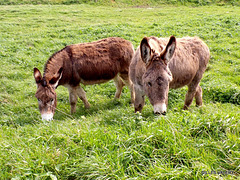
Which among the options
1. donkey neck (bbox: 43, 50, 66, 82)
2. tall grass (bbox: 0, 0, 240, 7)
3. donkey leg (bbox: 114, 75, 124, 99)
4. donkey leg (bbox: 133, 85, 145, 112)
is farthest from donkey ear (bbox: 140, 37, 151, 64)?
tall grass (bbox: 0, 0, 240, 7)

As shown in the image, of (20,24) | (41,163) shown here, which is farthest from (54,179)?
(20,24)

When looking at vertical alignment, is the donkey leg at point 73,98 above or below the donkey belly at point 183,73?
below

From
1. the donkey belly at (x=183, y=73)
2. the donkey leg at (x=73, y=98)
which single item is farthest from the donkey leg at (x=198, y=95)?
the donkey leg at (x=73, y=98)

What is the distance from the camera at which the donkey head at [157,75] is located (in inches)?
152

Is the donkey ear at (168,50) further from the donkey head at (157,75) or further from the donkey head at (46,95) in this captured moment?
the donkey head at (46,95)

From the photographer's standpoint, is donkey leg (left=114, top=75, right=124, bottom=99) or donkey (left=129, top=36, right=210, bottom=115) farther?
donkey leg (left=114, top=75, right=124, bottom=99)

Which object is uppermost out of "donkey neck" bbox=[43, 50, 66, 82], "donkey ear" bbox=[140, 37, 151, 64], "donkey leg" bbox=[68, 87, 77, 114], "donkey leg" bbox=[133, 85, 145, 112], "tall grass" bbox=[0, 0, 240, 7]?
"tall grass" bbox=[0, 0, 240, 7]

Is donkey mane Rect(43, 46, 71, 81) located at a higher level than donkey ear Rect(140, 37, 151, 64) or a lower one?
lower

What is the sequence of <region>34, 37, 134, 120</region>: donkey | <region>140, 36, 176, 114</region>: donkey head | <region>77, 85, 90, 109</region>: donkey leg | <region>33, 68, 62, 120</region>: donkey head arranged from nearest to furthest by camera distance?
<region>140, 36, 176, 114</region>: donkey head < <region>33, 68, 62, 120</region>: donkey head < <region>34, 37, 134, 120</region>: donkey < <region>77, 85, 90, 109</region>: donkey leg

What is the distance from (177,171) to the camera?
2.45 m

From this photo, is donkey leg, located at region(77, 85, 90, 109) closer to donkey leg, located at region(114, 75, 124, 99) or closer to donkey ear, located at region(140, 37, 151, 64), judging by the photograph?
donkey leg, located at region(114, 75, 124, 99)

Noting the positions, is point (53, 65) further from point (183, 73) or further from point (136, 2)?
point (136, 2)

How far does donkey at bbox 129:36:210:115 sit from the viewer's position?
12.8 ft

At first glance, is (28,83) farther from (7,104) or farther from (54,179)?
(54,179)
